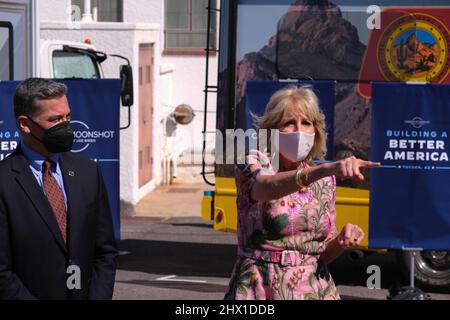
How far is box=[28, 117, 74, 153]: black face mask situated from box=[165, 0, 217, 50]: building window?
1657 cm

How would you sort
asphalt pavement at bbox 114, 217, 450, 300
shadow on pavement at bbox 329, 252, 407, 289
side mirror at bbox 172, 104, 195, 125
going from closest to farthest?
1. asphalt pavement at bbox 114, 217, 450, 300
2. shadow on pavement at bbox 329, 252, 407, 289
3. side mirror at bbox 172, 104, 195, 125

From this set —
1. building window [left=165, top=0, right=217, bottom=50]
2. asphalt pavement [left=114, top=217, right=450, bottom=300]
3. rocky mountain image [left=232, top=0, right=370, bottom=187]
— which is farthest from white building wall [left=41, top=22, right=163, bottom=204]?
rocky mountain image [left=232, top=0, right=370, bottom=187]

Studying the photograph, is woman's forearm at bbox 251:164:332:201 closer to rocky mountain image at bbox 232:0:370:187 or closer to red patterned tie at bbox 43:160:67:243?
red patterned tie at bbox 43:160:67:243

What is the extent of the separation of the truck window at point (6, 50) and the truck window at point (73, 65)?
3.81 meters

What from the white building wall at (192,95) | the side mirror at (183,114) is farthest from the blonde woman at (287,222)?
the white building wall at (192,95)

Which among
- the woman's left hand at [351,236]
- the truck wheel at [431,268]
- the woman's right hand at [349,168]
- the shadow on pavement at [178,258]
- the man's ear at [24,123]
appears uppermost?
the man's ear at [24,123]

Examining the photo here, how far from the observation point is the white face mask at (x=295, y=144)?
14.6ft

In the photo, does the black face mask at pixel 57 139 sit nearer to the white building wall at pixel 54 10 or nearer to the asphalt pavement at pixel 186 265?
the asphalt pavement at pixel 186 265

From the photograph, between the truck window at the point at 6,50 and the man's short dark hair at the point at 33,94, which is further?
the truck window at the point at 6,50

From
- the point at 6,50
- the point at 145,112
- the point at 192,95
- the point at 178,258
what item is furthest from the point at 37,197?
the point at 192,95

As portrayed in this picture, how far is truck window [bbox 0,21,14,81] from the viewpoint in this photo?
28.8ft

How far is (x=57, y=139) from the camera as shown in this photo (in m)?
4.28

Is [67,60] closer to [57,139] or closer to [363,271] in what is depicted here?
[363,271]

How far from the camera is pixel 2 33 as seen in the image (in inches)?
345
